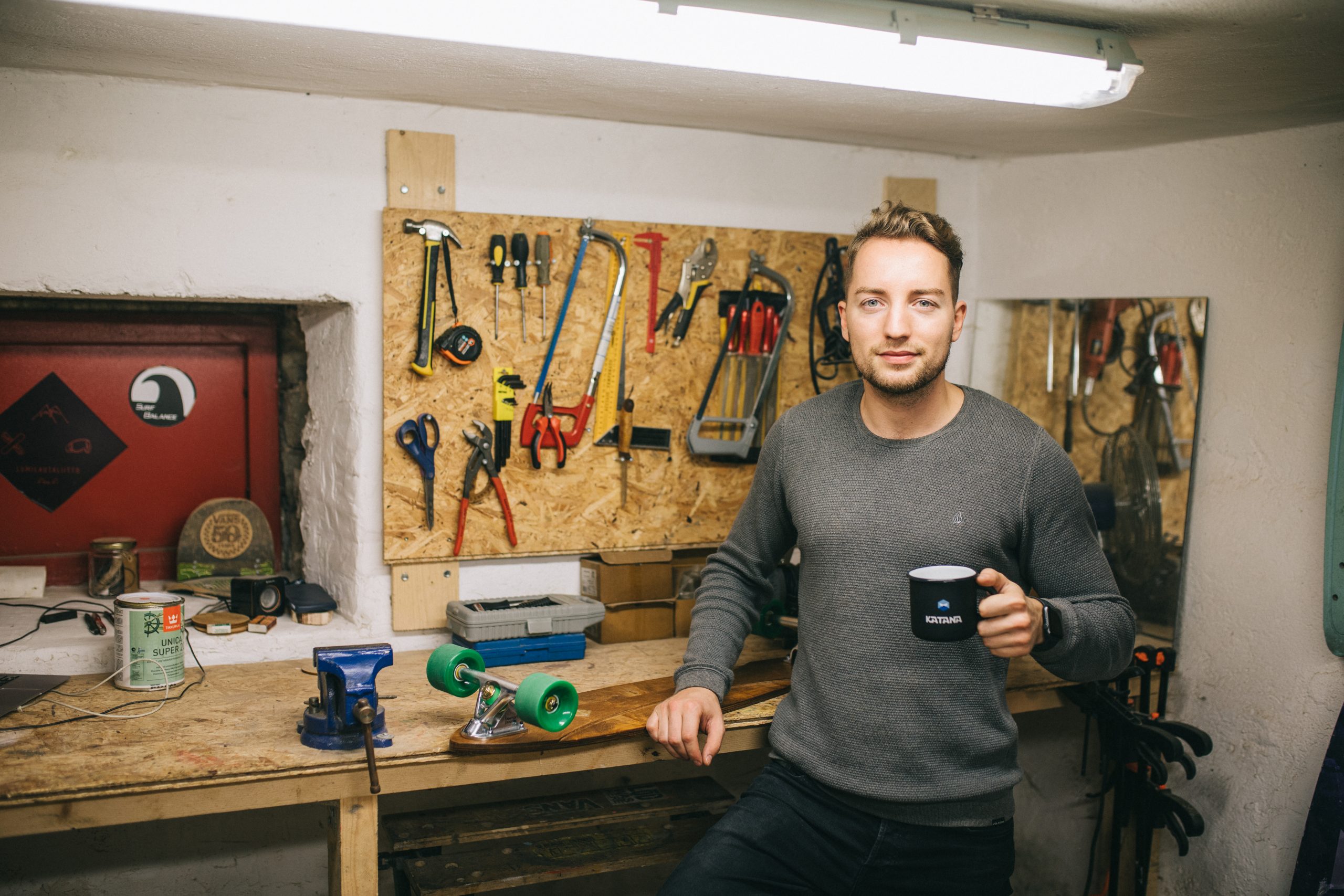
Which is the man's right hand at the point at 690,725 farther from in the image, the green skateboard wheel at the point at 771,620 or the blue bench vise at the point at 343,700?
the green skateboard wheel at the point at 771,620

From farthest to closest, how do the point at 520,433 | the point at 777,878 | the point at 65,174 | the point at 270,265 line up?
the point at 520,433 < the point at 270,265 < the point at 65,174 < the point at 777,878

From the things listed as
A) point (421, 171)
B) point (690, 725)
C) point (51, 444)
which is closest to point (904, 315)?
point (690, 725)

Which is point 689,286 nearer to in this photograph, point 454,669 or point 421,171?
point 421,171

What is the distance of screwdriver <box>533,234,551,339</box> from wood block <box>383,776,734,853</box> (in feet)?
3.80

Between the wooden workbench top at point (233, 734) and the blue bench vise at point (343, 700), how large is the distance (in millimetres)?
22

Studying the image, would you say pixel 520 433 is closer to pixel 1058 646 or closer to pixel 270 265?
pixel 270 265

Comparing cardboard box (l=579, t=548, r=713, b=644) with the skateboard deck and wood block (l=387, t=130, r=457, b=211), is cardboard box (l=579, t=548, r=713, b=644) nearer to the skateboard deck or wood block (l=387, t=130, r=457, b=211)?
the skateboard deck

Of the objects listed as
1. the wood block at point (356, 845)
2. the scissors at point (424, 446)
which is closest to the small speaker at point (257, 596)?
the scissors at point (424, 446)

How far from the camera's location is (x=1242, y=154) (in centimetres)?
239

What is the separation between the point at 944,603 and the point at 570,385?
1.36m

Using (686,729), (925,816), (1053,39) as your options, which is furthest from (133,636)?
(1053,39)

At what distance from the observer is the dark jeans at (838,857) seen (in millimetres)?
1768

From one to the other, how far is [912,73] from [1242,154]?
3.61 ft

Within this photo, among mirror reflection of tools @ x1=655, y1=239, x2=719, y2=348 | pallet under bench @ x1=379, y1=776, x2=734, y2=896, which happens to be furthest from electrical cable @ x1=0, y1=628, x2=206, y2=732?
mirror reflection of tools @ x1=655, y1=239, x2=719, y2=348
